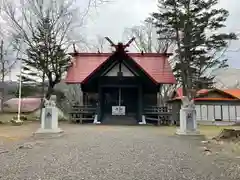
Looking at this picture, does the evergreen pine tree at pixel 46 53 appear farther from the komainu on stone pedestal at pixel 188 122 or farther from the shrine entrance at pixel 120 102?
the komainu on stone pedestal at pixel 188 122

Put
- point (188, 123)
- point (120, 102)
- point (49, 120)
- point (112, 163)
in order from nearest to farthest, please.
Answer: point (112, 163), point (49, 120), point (188, 123), point (120, 102)

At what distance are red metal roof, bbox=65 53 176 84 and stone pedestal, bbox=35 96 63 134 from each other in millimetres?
8177

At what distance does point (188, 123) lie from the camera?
13312 mm

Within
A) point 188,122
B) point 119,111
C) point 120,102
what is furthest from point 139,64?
point 188,122

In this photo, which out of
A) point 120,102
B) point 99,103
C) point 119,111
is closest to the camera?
point 99,103

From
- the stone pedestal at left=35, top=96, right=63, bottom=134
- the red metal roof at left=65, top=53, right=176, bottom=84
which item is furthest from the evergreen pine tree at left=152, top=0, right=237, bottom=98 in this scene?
the stone pedestal at left=35, top=96, right=63, bottom=134

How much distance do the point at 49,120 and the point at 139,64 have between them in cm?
1070

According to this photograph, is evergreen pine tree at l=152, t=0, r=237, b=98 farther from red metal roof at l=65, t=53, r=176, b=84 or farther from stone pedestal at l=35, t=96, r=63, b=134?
stone pedestal at l=35, t=96, r=63, b=134

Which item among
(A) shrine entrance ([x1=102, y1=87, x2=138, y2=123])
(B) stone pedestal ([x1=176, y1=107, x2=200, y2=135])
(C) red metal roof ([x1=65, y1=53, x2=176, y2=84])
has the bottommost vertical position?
(B) stone pedestal ([x1=176, y1=107, x2=200, y2=135])

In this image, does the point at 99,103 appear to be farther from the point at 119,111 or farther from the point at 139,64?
the point at 139,64

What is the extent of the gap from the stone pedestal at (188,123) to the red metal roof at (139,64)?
8179 millimetres

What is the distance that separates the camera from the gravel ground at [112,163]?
18.5ft

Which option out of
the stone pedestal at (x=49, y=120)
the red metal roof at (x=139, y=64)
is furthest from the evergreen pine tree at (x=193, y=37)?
the stone pedestal at (x=49, y=120)

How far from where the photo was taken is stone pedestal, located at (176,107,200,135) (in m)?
13.1
